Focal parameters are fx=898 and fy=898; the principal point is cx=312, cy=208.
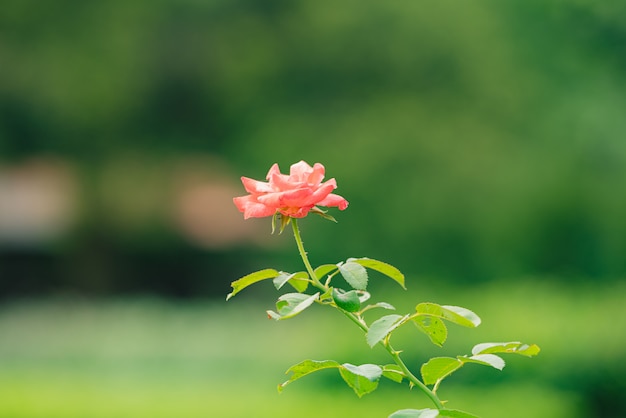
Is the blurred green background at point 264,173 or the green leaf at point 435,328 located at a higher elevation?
the blurred green background at point 264,173

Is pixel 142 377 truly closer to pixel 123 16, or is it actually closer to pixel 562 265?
pixel 562 265

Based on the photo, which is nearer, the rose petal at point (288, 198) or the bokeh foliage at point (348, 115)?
the rose petal at point (288, 198)

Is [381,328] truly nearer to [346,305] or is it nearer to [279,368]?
[346,305]

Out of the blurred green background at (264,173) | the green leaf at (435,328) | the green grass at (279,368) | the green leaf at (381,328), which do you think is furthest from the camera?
the blurred green background at (264,173)

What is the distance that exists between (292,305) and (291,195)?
0.12 m

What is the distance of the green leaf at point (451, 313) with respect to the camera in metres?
0.91

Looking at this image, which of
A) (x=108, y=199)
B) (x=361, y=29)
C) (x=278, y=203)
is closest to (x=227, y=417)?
(x=278, y=203)

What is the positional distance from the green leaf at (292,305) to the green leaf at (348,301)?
0.02 meters

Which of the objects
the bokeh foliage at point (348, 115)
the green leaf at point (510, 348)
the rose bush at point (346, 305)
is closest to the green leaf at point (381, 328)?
the rose bush at point (346, 305)

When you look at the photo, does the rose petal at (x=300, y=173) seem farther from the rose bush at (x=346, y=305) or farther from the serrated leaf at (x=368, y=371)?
the serrated leaf at (x=368, y=371)

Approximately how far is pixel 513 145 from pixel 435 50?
1516 millimetres

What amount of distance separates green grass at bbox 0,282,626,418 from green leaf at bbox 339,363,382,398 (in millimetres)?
2623

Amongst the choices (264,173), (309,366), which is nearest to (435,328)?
(309,366)

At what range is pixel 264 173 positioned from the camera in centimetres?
1028
